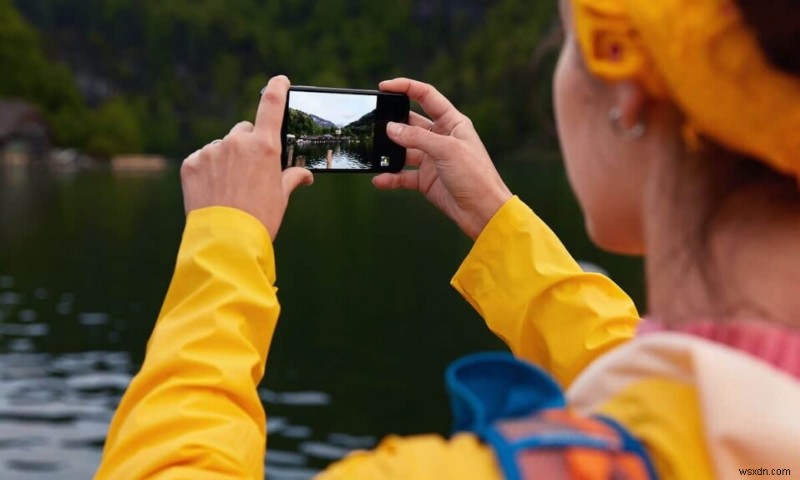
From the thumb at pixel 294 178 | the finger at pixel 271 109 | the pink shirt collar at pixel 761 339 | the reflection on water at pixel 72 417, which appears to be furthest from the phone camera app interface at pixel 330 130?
the reflection on water at pixel 72 417

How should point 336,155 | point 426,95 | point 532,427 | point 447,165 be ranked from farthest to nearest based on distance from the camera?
point 336,155, point 426,95, point 447,165, point 532,427

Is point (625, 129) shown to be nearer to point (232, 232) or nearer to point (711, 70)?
point (711, 70)

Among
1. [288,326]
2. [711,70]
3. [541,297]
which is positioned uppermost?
[711,70]

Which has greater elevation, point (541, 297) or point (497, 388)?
point (497, 388)

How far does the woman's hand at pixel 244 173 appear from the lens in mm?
1265

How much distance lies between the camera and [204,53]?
9575cm

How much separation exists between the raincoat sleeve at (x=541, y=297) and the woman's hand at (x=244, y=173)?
0.34m

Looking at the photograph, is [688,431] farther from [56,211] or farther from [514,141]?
[514,141]

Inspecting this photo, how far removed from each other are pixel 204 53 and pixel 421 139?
3808 inches

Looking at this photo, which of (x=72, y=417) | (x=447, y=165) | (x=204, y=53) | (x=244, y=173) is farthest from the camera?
(x=204, y=53)

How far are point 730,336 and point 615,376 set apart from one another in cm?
9

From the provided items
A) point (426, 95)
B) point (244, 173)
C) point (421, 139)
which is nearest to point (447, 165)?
point (421, 139)

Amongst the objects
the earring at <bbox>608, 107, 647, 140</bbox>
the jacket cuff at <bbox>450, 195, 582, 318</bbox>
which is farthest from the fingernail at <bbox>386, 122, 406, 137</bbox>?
the earring at <bbox>608, 107, 647, 140</bbox>

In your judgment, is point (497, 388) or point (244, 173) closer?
point (497, 388)
